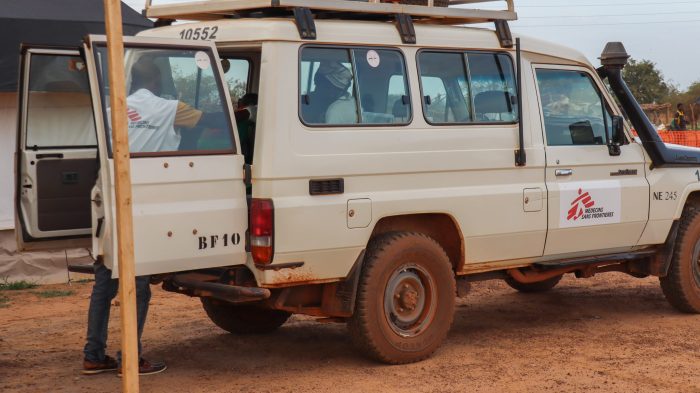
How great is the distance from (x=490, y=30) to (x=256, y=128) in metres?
2.18

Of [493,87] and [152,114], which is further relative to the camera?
[493,87]

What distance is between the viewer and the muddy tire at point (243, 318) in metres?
8.07

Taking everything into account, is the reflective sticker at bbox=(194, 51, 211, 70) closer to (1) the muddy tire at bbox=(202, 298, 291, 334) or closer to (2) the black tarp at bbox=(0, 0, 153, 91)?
(1) the muddy tire at bbox=(202, 298, 291, 334)

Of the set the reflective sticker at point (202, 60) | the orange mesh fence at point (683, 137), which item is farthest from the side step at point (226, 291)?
the orange mesh fence at point (683, 137)

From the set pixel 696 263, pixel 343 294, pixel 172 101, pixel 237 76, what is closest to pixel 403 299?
pixel 343 294

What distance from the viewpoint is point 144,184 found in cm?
600

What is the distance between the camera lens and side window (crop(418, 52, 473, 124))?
727 cm

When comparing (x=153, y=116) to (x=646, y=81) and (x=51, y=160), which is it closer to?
(x=51, y=160)

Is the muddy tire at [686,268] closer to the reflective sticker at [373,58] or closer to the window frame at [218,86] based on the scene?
the reflective sticker at [373,58]

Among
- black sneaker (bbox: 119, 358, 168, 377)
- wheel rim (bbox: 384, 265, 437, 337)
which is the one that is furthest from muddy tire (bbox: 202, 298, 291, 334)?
wheel rim (bbox: 384, 265, 437, 337)

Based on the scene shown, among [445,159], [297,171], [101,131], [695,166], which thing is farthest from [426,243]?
[695,166]

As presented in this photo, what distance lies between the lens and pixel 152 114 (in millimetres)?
6152

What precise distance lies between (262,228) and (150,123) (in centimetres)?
90

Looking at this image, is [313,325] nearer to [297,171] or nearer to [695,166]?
[297,171]
